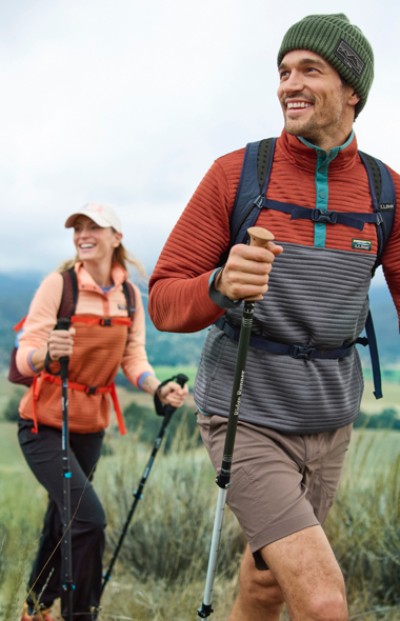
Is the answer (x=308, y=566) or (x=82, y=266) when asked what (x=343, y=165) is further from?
(x=82, y=266)

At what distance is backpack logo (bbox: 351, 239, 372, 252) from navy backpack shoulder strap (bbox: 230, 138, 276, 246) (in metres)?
0.42

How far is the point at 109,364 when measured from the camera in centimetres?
506

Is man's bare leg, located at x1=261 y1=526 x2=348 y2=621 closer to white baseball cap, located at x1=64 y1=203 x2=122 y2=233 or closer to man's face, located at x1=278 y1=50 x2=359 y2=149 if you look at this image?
man's face, located at x1=278 y1=50 x2=359 y2=149

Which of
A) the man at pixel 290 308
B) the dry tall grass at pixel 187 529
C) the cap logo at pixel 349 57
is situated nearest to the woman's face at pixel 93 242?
the dry tall grass at pixel 187 529

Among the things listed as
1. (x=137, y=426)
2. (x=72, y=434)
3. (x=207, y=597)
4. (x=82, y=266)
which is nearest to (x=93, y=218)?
(x=82, y=266)

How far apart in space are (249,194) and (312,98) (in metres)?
0.50

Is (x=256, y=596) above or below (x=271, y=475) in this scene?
below

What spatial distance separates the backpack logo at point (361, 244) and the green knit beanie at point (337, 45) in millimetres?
702

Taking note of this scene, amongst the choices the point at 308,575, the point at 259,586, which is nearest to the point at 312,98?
the point at 308,575

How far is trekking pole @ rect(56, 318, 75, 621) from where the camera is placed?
457 centimetres

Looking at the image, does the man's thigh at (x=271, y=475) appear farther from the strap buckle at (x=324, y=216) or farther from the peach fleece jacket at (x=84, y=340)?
the peach fleece jacket at (x=84, y=340)

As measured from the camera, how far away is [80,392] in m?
5.05

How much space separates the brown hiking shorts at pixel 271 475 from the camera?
3000 mm

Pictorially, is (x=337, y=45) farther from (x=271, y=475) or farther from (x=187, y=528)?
(x=187, y=528)
